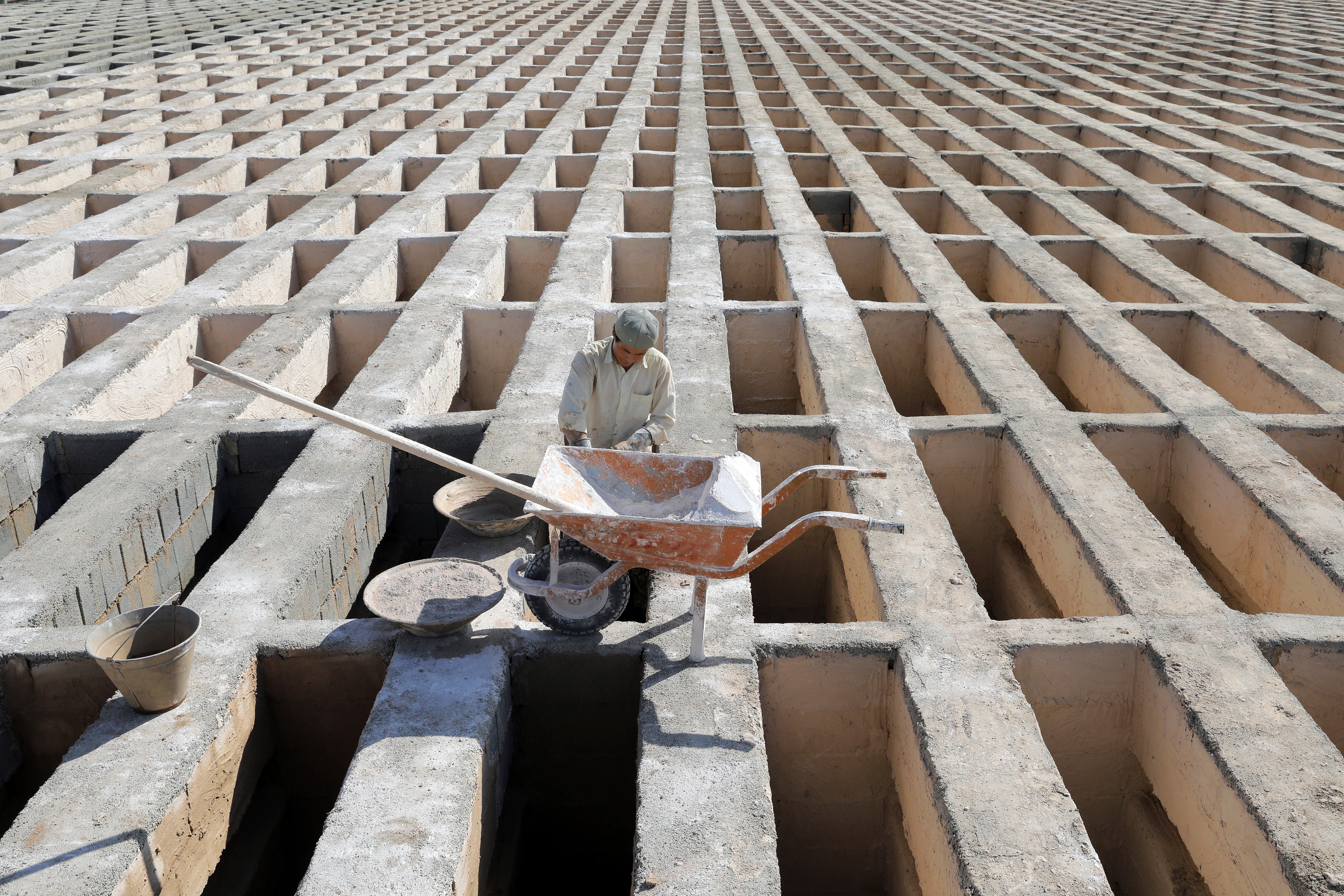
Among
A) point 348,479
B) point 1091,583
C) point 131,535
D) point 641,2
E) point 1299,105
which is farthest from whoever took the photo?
point 641,2

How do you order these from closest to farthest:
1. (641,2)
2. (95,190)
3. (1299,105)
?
(95,190) → (1299,105) → (641,2)

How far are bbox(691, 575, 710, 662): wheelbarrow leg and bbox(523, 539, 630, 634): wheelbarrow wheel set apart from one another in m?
0.33

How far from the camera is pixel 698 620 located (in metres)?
3.95

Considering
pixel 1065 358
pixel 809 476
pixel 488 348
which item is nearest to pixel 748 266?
pixel 488 348

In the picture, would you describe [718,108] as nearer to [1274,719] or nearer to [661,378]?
[661,378]

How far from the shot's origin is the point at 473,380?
7.94 metres

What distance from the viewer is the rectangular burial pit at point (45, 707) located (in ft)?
13.4

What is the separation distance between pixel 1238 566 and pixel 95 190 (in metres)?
11.0

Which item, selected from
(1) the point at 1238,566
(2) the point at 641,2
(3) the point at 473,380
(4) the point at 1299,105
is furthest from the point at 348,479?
(2) the point at 641,2

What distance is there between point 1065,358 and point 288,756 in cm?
611

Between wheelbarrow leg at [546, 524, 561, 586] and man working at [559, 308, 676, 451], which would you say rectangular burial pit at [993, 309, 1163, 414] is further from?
wheelbarrow leg at [546, 524, 561, 586]

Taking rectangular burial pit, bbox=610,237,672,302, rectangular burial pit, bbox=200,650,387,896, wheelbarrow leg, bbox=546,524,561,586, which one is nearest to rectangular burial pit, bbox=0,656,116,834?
rectangular burial pit, bbox=200,650,387,896

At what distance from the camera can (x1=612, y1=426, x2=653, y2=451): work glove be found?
472 centimetres

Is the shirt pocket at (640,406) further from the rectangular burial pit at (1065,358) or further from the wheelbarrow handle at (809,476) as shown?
the rectangular burial pit at (1065,358)
